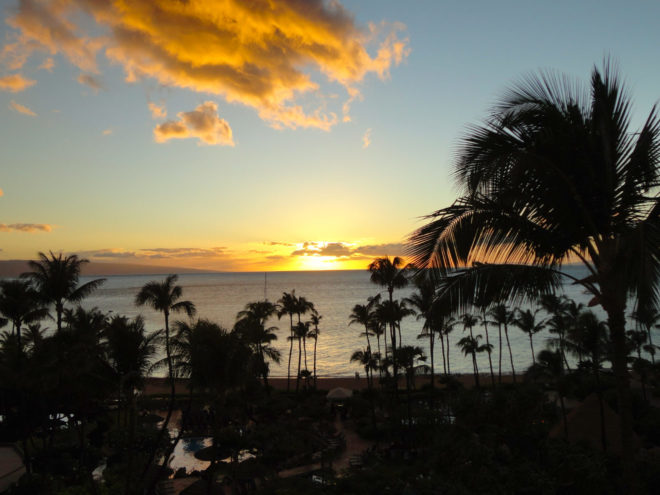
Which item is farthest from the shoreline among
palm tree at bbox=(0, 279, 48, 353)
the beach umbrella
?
palm tree at bbox=(0, 279, 48, 353)

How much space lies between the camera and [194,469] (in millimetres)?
22078

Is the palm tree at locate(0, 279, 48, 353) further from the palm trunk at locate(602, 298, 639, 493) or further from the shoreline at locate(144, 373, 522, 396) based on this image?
the palm trunk at locate(602, 298, 639, 493)

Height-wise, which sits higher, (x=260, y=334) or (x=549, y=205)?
(x=549, y=205)

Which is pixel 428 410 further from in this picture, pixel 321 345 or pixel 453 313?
pixel 321 345

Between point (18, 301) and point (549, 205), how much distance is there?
86.9 feet

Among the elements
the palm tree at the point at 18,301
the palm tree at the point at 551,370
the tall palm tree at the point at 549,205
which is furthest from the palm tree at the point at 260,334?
the tall palm tree at the point at 549,205

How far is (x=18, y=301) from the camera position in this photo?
22625 mm

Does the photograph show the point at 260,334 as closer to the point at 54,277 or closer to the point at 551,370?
the point at 54,277

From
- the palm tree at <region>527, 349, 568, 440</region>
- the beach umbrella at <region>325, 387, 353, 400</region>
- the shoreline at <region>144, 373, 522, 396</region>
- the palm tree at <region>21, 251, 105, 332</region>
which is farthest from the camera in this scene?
the shoreline at <region>144, 373, 522, 396</region>

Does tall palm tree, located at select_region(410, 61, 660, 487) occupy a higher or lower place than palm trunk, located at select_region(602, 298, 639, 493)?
higher

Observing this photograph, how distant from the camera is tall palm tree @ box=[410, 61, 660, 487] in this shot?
6047 millimetres

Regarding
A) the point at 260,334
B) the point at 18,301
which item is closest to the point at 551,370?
the point at 260,334

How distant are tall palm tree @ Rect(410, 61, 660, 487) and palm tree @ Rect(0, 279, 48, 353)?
24.0 m

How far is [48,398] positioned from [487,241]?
956 inches
